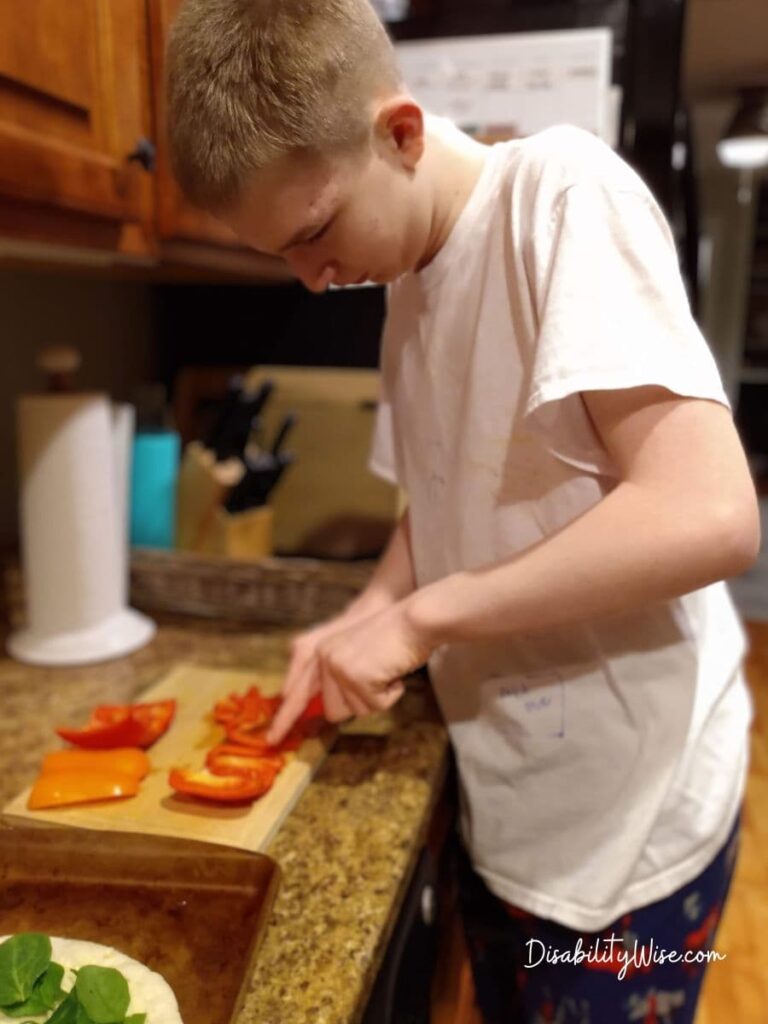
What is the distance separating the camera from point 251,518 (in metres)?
1.24

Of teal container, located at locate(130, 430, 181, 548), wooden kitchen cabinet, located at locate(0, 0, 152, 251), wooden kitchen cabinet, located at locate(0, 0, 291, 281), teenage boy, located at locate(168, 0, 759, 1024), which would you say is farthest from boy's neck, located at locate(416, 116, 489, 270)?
teal container, located at locate(130, 430, 181, 548)

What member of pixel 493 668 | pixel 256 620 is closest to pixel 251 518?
pixel 256 620

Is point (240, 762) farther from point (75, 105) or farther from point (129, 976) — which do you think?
point (75, 105)

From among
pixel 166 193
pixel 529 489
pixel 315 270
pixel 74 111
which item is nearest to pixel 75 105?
pixel 74 111

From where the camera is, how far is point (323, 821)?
27.2 inches

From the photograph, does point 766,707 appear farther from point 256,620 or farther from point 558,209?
point 558,209

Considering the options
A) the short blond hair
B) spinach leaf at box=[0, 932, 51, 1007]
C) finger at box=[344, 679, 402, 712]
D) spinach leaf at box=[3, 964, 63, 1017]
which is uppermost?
the short blond hair

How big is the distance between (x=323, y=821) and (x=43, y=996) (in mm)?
249

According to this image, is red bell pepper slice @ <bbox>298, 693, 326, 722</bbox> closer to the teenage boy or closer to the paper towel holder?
the teenage boy

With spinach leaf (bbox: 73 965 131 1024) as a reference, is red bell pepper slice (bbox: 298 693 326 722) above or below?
below

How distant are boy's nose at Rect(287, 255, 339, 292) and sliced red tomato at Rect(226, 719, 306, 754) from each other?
16.1 inches

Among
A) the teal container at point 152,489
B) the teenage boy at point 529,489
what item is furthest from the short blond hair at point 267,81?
the teal container at point 152,489

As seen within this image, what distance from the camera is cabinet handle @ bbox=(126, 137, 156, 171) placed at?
881mm
